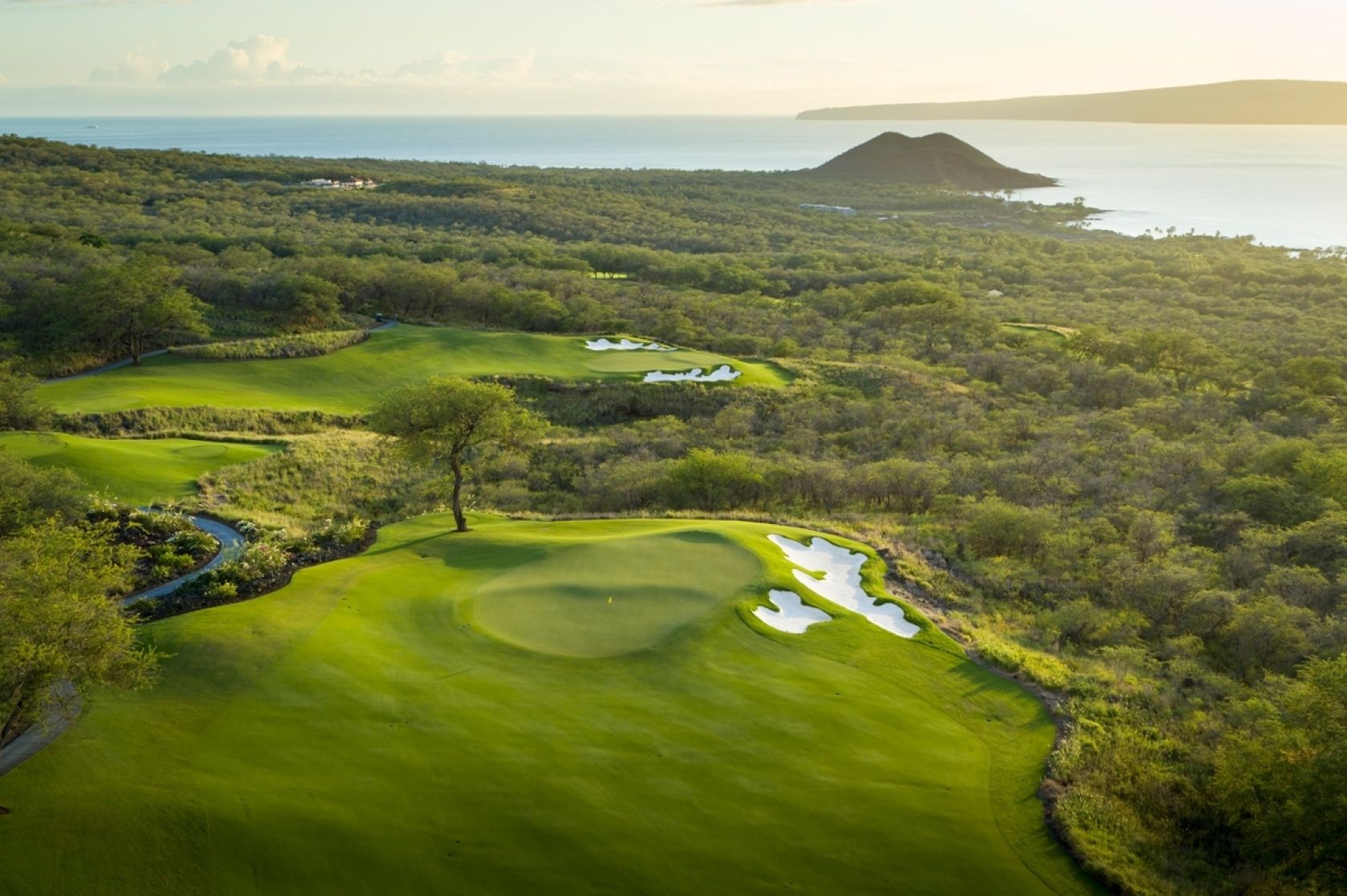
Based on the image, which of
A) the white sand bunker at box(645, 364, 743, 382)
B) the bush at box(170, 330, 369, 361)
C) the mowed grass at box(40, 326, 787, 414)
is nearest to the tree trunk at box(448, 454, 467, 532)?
the mowed grass at box(40, 326, 787, 414)

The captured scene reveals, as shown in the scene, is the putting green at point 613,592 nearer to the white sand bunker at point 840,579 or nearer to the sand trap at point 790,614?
the sand trap at point 790,614

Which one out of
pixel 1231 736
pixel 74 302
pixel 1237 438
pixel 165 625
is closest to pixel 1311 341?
pixel 1237 438

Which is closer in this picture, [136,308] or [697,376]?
[136,308]

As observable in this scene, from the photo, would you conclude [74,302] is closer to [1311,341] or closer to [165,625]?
[165,625]

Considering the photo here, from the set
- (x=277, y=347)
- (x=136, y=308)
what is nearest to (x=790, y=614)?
(x=277, y=347)

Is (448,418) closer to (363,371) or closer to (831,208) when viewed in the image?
(363,371)
